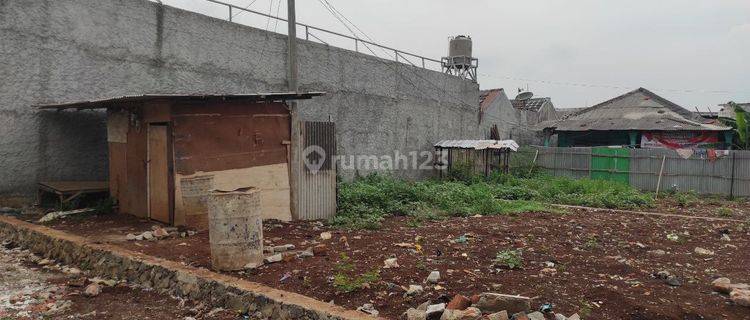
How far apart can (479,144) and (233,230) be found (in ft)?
43.0

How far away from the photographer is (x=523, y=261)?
230 inches

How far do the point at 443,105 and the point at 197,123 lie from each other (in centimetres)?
1311

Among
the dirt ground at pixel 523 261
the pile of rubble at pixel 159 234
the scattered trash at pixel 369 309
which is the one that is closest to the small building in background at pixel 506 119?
the dirt ground at pixel 523 261

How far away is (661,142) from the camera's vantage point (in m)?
23.7

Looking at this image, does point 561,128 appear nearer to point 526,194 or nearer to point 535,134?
point 535,134

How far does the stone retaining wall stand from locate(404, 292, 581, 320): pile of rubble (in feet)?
1.57

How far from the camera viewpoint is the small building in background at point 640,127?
22828 mm

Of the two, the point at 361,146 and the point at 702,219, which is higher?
the point at 361,146

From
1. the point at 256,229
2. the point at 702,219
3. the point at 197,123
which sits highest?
the point at 197,123

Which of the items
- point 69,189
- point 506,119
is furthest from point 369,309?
point 506,119

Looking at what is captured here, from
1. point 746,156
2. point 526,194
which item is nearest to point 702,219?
point 526,194

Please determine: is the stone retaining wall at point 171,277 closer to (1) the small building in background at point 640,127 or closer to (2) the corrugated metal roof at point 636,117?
(1) the small building in background at point 640,127

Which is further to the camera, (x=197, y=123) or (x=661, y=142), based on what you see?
(x=661, y=142)

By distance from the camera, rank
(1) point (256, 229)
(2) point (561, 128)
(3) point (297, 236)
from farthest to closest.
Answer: (2) point (561, 128) < (3) point (297, 236) < (1) point (256, 229)
